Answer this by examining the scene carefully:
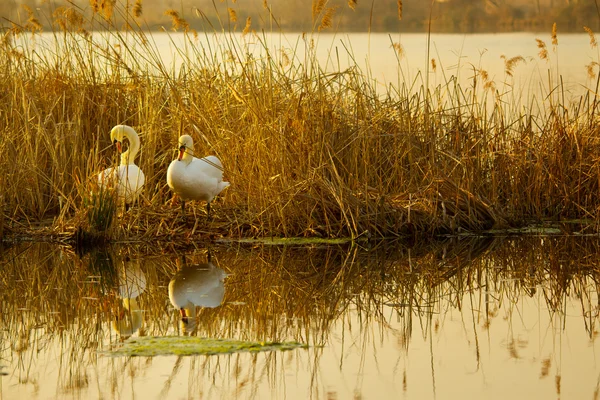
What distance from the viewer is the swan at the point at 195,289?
534 centimetres

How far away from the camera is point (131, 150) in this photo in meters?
8.21

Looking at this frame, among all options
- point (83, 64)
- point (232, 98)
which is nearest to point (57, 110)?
point (83, 64)

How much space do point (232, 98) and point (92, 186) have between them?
165 cm

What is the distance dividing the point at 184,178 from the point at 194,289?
1.82 m

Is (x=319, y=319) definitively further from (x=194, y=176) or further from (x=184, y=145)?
(x=184, y=145)

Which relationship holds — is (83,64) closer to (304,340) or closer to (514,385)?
(304,340)

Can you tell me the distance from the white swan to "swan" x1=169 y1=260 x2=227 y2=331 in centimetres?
117

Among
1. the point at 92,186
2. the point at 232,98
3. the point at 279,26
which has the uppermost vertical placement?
the point at 279,26

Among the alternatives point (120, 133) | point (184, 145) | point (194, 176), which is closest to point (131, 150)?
point (120, 133)

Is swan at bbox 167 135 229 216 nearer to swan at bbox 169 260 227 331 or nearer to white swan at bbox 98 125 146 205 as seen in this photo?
white swan at bbox 98 125 146 205

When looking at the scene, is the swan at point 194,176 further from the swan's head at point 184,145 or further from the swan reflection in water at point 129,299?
the swan reflection in water at point 129,299

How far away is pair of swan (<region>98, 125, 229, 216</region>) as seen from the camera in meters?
7.46

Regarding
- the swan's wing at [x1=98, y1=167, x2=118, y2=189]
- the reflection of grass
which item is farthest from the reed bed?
A: the reflection of grass

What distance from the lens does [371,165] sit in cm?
790
